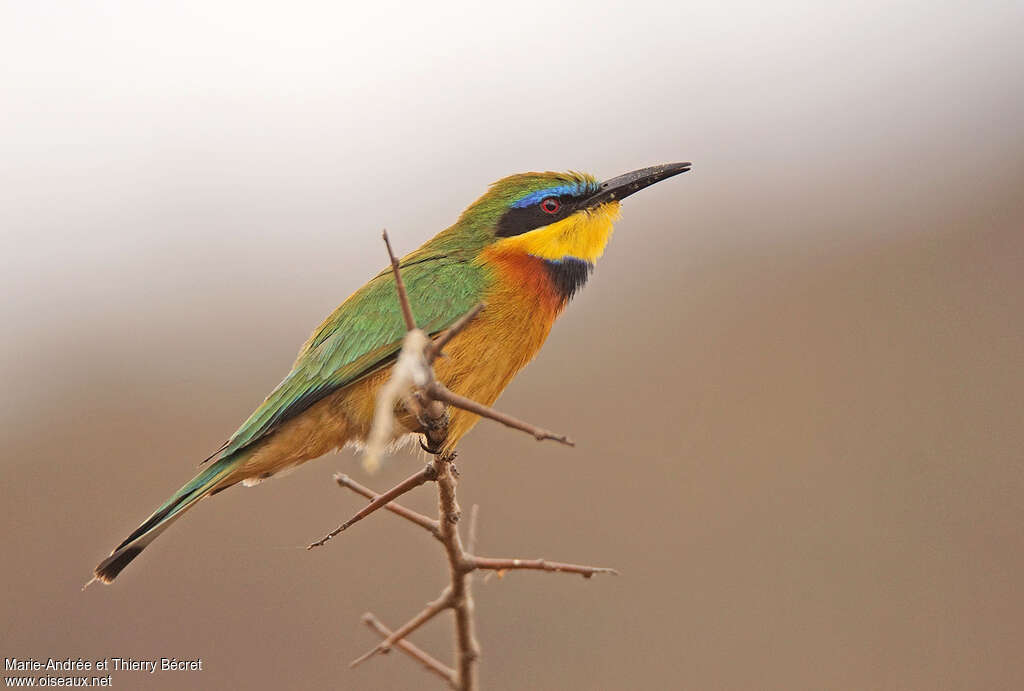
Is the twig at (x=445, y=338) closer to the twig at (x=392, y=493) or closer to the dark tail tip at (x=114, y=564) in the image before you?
the twig at (x=392, y=493)

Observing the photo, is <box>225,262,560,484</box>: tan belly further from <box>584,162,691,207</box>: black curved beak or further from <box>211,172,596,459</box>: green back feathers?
<box>584,162,691,207</box>: black curved beak

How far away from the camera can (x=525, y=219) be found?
3.56 metres

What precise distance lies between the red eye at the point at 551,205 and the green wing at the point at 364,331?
0.36m

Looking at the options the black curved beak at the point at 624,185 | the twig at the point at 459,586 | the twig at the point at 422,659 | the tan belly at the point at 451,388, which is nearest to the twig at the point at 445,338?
the twig at the point at 459,586

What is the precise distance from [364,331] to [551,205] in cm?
81

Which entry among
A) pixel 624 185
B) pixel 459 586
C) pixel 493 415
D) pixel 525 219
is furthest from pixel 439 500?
pixel 624 185

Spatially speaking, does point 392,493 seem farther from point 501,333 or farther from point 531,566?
point 501,333

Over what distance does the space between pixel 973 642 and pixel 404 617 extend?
3272mm

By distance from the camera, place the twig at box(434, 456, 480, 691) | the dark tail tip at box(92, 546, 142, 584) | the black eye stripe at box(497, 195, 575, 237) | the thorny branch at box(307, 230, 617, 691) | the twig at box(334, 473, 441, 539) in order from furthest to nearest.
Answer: the black eye stripe at box(497, 195, 575, 237)
the dark tail tip at box(92, 546, 142, 584)
the twig at box(334, 473, 441, 539)
the twig at box(434, 456, 480, 691)
the thorny branch at box(307, 230, 617, 691)

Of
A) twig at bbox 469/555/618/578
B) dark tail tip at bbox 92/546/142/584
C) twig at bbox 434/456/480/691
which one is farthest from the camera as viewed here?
dark tail tip at bbox 92/546/142/584

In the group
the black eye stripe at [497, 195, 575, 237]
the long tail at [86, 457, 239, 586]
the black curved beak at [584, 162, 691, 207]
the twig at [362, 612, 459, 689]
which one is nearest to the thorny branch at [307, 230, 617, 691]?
the twig at [362, 612, 459, 689]

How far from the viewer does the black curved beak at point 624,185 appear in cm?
357

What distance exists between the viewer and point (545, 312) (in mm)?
3398

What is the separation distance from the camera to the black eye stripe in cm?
354
